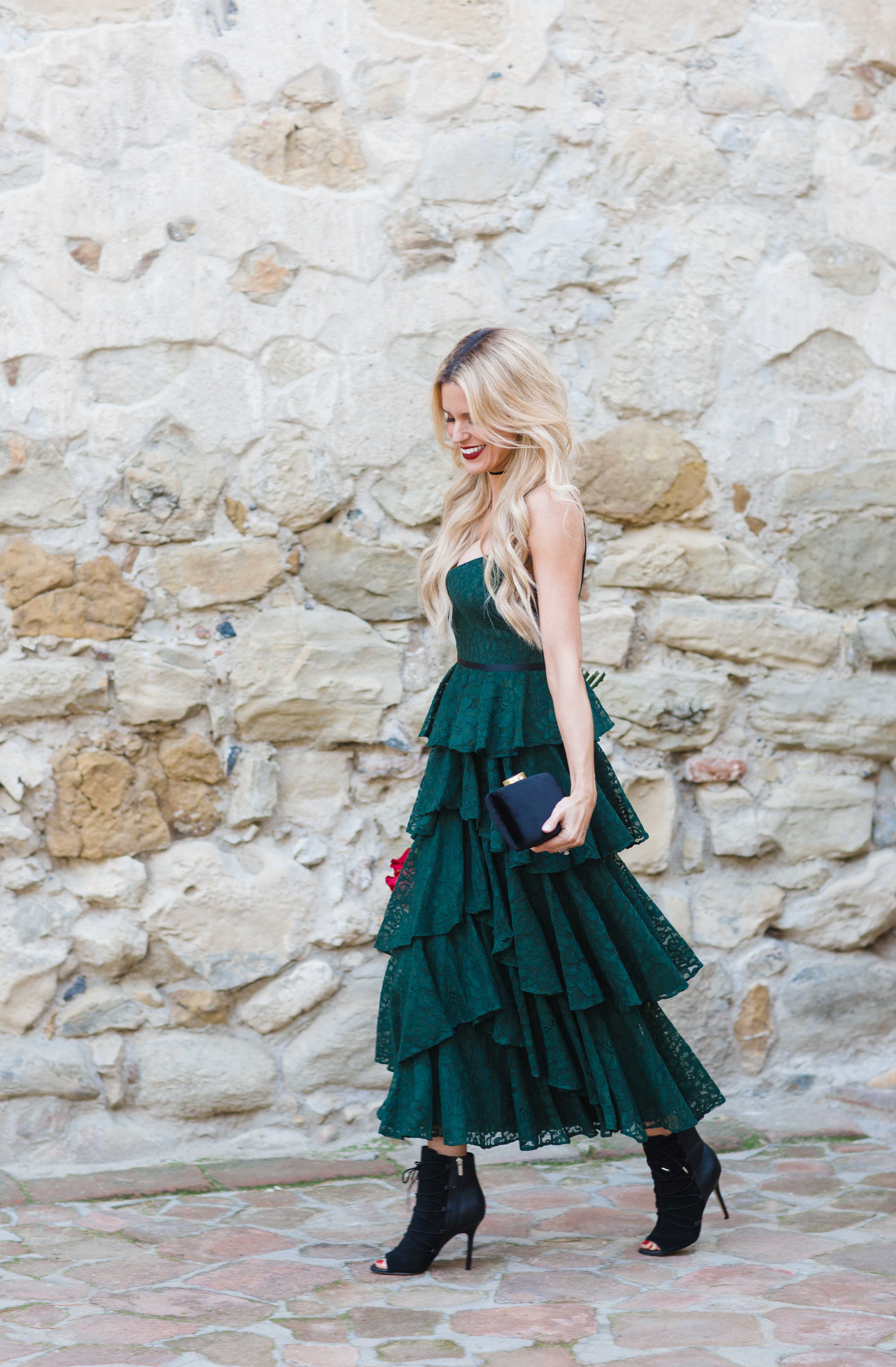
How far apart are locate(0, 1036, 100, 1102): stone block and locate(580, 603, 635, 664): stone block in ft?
5.03

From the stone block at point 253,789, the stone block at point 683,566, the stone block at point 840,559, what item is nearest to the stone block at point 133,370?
the stone block at point 253,789

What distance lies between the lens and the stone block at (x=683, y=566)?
10.5 feet

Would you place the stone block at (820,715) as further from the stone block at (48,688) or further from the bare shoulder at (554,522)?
the stone block at (48,688)

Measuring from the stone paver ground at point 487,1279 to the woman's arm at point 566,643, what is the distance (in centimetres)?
77

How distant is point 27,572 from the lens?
297 centimetres

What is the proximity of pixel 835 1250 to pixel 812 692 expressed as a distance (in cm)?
138

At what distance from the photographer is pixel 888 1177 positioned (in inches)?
110

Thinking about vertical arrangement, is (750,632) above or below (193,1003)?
above

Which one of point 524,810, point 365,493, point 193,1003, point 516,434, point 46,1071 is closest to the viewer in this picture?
point 524,810

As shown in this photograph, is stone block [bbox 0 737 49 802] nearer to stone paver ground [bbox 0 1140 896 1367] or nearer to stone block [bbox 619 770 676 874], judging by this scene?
stone paver ground [bbox 0 1140 896 1367]

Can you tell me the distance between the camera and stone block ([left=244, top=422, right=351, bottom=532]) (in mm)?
3070

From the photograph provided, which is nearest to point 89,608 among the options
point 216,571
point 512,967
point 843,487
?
point 216,571

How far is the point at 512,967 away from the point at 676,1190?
542 mm

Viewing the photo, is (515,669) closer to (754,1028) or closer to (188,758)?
(188,758)
